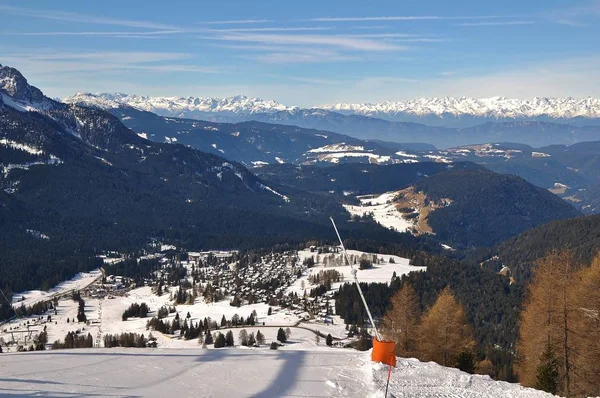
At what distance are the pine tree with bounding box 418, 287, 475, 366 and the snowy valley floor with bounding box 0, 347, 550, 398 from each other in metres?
15.4

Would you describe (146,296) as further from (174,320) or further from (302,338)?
(302,338)

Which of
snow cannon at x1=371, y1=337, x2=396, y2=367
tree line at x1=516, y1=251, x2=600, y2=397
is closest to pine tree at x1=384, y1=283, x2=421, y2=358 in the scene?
tree line at x1=516, y1=251, x2=600, y2=397

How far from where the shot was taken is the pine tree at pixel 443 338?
48.4m

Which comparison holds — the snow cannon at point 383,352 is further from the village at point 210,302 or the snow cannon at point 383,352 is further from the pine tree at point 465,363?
the village at point 210,302

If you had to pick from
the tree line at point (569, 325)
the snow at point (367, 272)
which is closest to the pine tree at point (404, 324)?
the tree line at point (569, 325)

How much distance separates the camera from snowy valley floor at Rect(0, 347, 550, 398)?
25.0 meters

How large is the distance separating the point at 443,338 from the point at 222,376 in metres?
27.0

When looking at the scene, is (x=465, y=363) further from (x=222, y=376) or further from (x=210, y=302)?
(x=210, y=302)

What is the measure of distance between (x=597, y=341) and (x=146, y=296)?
6273 inches

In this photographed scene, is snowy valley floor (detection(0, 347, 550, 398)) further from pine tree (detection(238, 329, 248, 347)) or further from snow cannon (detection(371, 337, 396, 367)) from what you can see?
pine tree (detection(238, 329, 248, 347))

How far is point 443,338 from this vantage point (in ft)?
161

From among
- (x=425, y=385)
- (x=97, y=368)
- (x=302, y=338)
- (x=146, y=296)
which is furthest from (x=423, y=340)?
(x=146, y=296)

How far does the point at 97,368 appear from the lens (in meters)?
27.9

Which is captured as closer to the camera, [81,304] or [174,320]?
[174,320]
